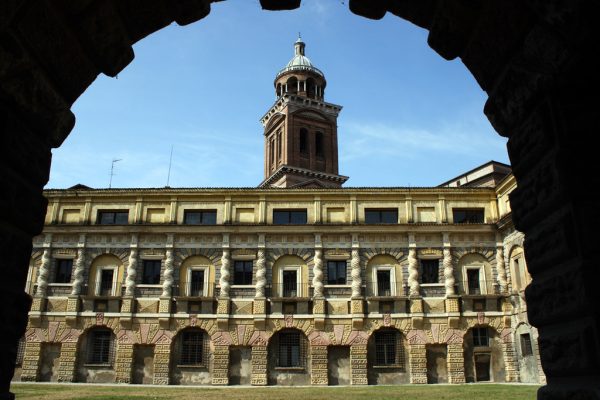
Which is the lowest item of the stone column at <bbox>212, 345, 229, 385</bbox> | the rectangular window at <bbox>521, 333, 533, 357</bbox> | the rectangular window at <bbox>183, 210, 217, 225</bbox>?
the stone column at <bbox>212, 345, 229, 385</bbox>

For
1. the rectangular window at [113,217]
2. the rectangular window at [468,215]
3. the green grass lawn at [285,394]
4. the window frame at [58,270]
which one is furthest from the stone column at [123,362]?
the rectangular window at [468,215]

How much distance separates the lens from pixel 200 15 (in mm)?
4754

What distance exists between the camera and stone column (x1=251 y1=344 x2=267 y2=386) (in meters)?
27.2

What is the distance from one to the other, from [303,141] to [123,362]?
3149cm

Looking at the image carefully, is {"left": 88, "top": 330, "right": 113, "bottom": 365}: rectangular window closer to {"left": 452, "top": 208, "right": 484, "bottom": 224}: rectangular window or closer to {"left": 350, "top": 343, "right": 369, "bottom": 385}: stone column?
{"left": 350, "top": 343, "right": 369, "bottom": 385}: stone column

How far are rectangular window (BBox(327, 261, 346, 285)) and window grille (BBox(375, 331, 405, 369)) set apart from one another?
3.44 metres

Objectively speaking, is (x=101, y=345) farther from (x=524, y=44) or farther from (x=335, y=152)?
(x=335, y=152)

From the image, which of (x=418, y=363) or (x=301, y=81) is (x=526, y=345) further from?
(x=301, y=81)

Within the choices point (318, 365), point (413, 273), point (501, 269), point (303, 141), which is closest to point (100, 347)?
point (318, 365)

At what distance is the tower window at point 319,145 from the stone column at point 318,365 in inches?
1150

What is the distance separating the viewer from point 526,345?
2689 centimetres

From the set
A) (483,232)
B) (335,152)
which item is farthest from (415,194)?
(335,152)

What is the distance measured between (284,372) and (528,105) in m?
25.7

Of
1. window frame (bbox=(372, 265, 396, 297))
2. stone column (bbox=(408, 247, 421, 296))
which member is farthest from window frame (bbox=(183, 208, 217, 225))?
stone column (bbox=(408, 247, 421, 296))
